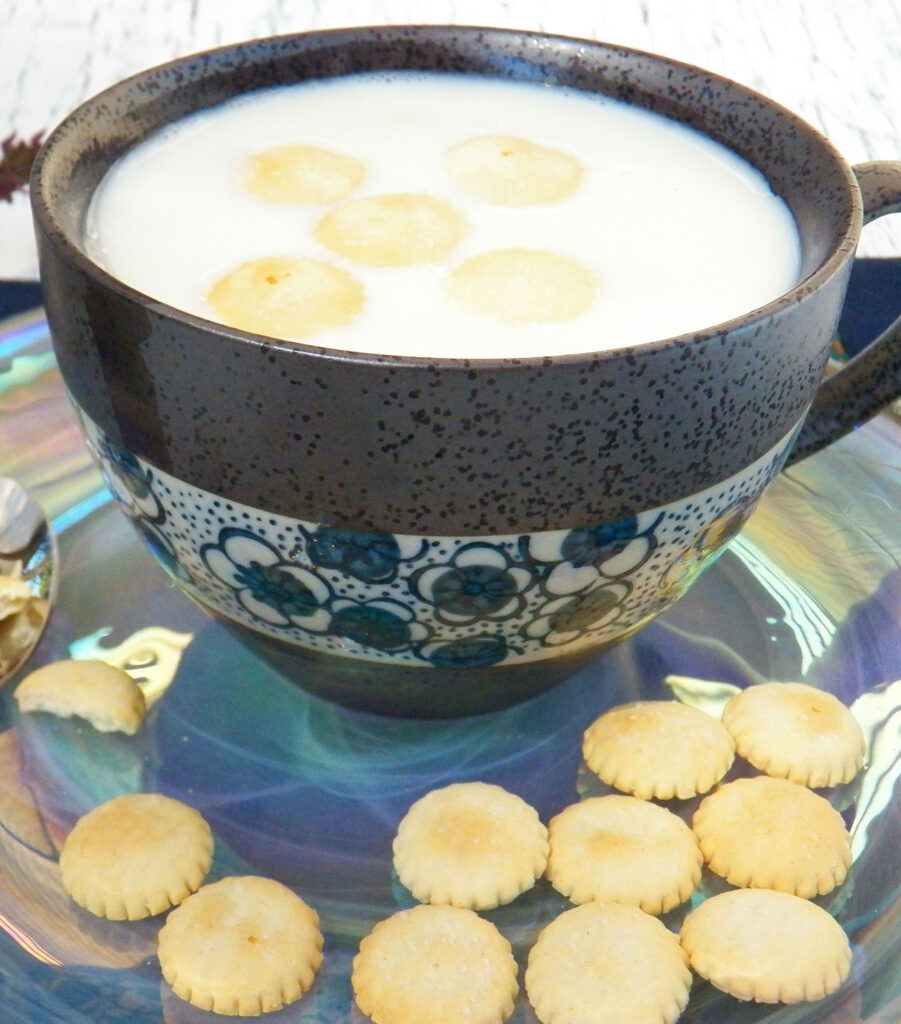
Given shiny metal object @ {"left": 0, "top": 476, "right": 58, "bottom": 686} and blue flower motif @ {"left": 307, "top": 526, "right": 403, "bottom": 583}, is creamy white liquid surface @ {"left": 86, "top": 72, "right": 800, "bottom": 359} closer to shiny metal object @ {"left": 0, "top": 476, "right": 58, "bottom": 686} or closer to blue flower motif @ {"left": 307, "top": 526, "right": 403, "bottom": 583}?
blue flower motif @ {"left": 307, "top": 526, "right": 403, "bottom": 583}

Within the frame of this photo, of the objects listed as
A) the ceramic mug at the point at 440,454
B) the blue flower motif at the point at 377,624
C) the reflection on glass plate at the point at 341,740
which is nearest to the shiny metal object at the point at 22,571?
the reflection on glass plate at the point at 341,740

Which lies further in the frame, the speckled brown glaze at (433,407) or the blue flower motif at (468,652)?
the blue flower motif at (468,652)

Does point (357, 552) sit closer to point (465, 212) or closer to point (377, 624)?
point (377, 624)

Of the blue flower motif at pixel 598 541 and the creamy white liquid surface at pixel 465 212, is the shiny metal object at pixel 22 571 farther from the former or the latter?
the blue flower motif at pixel 598 541

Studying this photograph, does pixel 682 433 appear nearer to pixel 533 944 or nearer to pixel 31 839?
pixel 533 944

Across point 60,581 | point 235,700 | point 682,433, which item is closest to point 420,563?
point 682,433

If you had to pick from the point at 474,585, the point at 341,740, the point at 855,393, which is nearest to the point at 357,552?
the point at 474,585
